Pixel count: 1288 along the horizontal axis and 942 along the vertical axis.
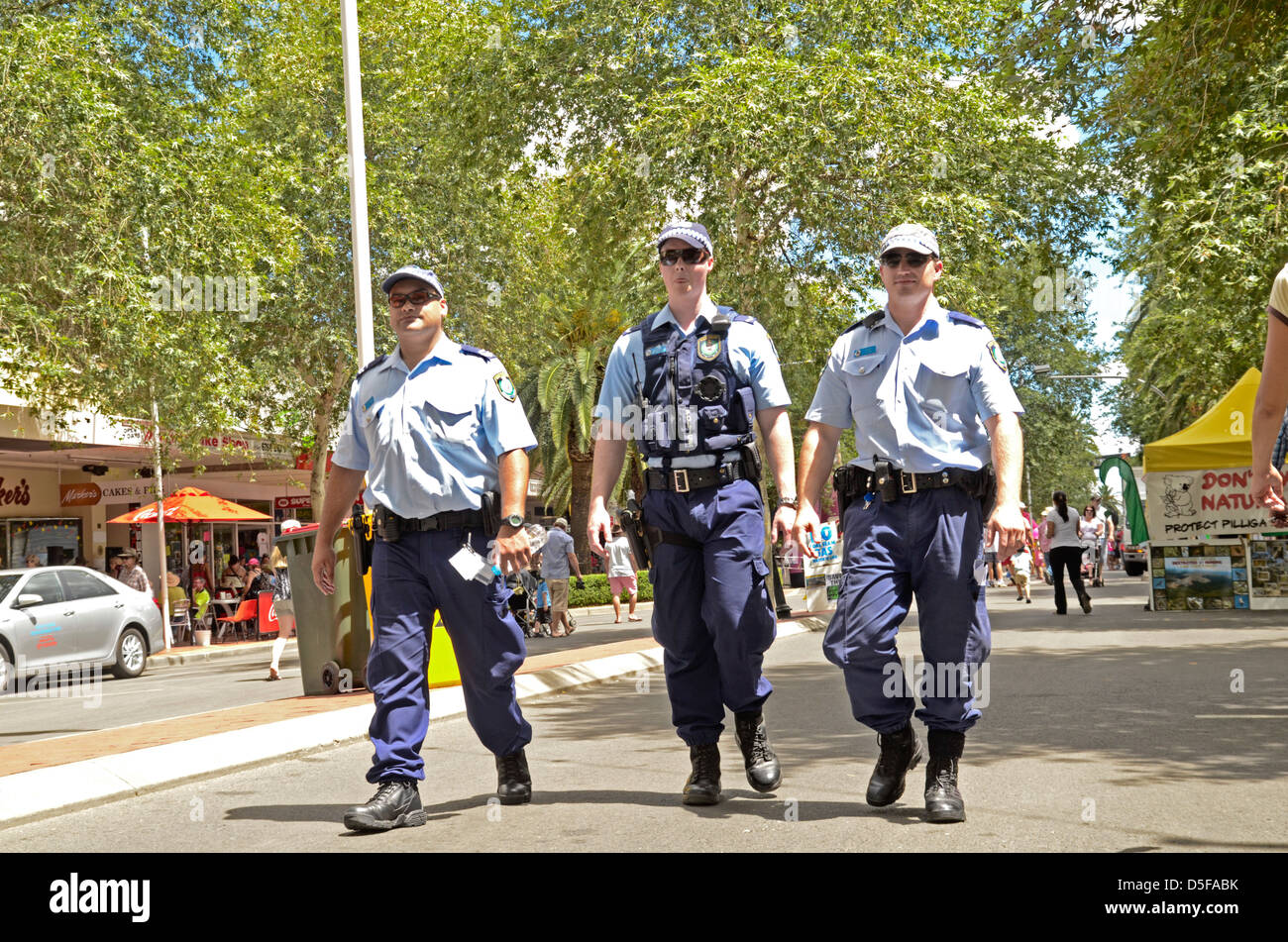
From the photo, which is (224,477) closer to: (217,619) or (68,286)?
(217,619)

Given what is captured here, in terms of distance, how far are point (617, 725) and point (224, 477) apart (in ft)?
88.5

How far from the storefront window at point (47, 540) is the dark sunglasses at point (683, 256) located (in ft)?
78.3

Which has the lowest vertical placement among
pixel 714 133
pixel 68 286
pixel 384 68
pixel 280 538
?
pixel 280 538

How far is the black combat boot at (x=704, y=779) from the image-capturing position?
201 inches

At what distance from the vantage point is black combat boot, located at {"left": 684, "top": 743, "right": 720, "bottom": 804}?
5.10 meters

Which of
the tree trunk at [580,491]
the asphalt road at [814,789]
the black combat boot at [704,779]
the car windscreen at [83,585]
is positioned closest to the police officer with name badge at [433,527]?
the asphalt road at [814,789]

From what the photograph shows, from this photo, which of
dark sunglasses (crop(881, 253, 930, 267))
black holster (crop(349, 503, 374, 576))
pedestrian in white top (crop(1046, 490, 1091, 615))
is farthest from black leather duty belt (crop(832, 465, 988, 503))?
pedestrian in white top (crop(1046, 490, 1091, 615))

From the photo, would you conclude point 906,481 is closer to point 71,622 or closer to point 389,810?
point 389,810

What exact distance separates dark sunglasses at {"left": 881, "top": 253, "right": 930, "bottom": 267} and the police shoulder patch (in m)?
1.52

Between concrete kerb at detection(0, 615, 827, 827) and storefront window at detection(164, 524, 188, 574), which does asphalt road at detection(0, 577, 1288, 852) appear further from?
storefront window at detection(164, 524, 188, 574)

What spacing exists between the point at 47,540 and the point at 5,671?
482 inches

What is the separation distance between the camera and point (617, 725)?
806 centimetres

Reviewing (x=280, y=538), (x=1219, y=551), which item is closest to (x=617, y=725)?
(x=280, y=538)

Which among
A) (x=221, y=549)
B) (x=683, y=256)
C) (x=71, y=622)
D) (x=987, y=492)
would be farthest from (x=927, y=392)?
(x=221, y=549)
